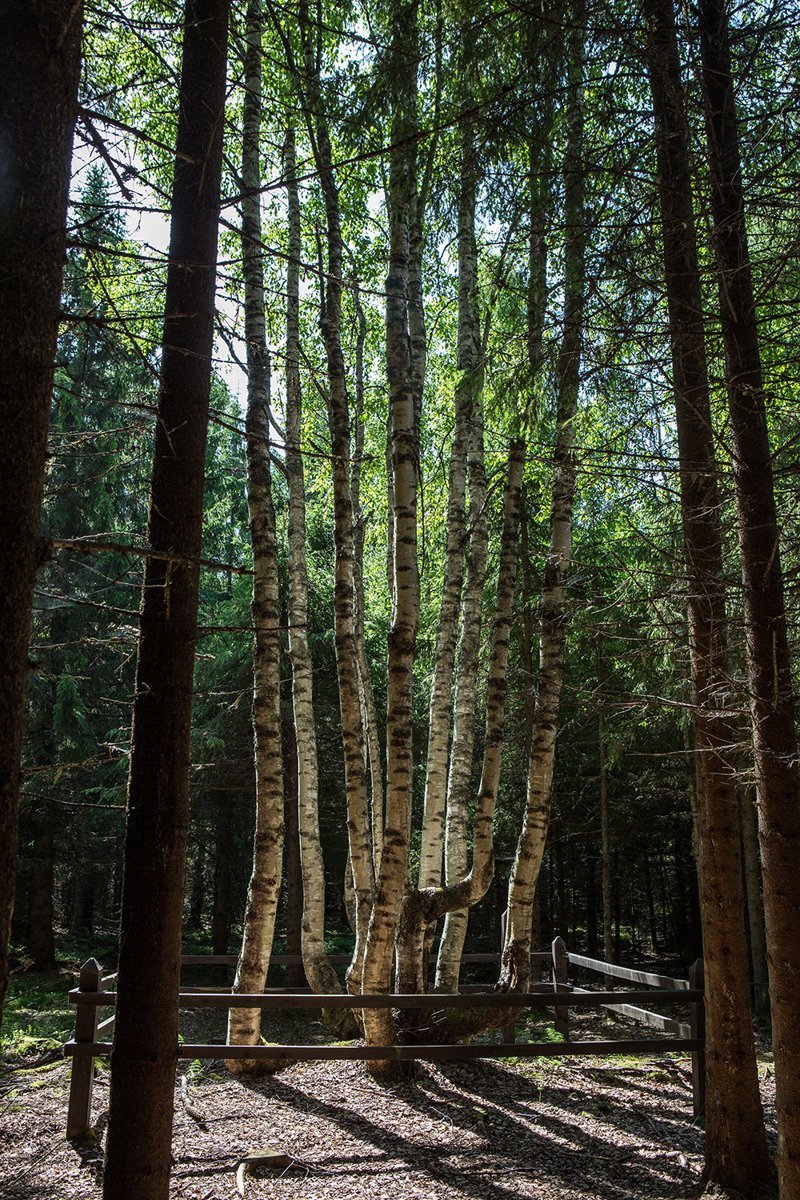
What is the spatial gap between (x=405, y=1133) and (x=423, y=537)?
32.0 feet

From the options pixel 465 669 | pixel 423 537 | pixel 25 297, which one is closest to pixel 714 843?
pixel 465 669

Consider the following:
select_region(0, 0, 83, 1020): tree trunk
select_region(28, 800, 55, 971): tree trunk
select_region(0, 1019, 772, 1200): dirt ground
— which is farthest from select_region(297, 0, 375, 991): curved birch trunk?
select_region(28, 800, 55, 971): tree trunk

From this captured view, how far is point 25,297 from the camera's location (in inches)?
109

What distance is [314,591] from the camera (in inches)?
625

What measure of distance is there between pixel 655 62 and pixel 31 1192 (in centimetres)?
730

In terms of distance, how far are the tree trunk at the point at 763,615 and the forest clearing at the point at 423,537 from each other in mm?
22

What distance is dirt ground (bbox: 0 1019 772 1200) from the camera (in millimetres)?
5387

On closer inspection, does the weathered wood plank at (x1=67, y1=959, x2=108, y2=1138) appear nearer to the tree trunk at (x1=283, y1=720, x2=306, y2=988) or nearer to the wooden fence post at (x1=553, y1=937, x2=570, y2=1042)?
the wooden fence post at (x1=553, y1=937, x2=570, y2=1042)

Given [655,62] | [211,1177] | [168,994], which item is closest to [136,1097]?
[168,994]

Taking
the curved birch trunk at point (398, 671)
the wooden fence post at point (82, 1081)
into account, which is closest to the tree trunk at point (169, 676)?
the wooden fence post at point (82, 1081)

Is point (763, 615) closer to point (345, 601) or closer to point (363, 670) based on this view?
point (345, 601)

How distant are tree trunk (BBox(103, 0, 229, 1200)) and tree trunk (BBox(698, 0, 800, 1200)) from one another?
239 cm

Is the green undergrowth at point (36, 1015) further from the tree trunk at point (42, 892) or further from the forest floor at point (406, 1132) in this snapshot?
the forest floor at point (406, 1132)

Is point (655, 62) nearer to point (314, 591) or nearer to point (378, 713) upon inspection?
point (314, 591)
